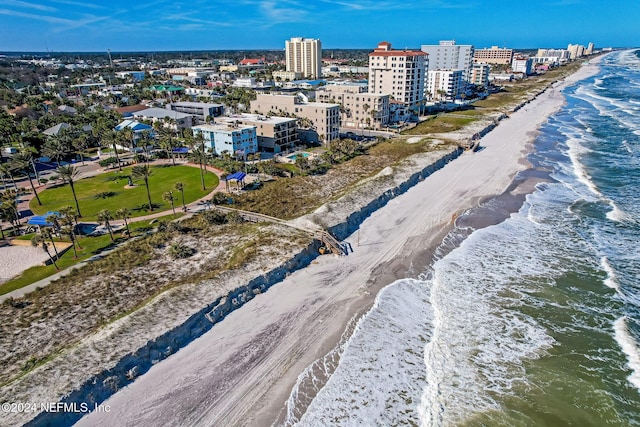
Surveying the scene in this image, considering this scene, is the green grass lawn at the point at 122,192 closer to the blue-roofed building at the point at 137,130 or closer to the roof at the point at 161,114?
the blue-roofed building at the point at 137,130

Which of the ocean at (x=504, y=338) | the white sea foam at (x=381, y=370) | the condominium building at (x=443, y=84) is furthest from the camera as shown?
the condominium building at (x=443, y=84)

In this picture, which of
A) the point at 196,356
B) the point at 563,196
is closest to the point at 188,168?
the point at 196,356

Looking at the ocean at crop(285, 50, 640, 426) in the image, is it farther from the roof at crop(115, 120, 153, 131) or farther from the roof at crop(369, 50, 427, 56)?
the roof at crop(369, 50, 427, 56)

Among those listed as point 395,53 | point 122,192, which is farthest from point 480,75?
point 122,192

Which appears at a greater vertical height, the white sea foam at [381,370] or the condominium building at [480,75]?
the condominium building at [480,75]

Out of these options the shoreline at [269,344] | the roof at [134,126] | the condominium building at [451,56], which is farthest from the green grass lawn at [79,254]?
the condominium building at [451,56]

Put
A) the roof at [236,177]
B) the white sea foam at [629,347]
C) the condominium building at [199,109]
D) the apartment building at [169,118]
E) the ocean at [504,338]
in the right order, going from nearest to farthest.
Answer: the ocean at [504,338]
the white sea foam at [629,347]
the roof at [236,177]
the apartment building at [169,118]
the condominium building at [199,109]
